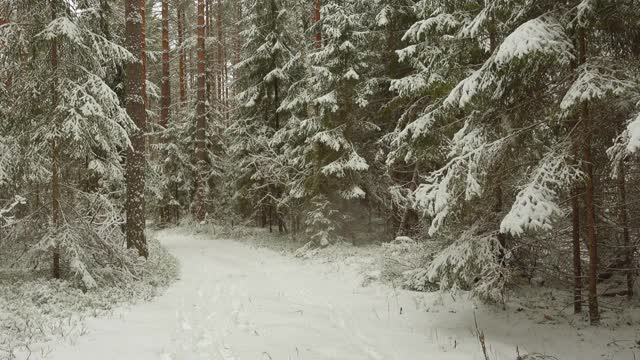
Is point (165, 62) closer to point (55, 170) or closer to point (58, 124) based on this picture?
point (58, 124)

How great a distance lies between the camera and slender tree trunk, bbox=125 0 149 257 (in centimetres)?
1187

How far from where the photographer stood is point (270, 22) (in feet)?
68.6

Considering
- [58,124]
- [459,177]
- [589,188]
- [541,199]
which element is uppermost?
[58,124]

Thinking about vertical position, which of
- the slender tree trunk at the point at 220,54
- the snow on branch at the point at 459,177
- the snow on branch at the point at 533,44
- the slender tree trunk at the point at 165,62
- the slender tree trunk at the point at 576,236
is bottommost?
the slender tree trunk at the point at 576,236

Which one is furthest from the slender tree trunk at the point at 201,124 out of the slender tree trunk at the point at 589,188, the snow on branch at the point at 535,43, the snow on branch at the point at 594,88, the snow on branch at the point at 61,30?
the snow on branch at the point at 594,88

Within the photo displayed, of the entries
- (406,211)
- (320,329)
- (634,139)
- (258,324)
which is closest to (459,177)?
(634,139)

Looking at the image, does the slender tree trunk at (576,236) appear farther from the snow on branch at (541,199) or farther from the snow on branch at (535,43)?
the snow on branch at (535,43)

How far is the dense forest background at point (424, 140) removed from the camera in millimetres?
6719

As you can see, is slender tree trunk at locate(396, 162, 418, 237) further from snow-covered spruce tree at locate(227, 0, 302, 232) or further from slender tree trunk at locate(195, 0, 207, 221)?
slender tree trunk at locate(195, 0, 207, 221)

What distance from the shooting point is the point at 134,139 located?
1210 cm

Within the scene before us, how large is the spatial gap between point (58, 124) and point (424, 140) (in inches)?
309

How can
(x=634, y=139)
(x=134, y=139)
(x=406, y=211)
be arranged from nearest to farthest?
(x=634, y=139)
(x=134, y=139)
(x=406, y=211)

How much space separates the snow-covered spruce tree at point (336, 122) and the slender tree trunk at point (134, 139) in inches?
220

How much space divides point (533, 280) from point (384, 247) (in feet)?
17.9
